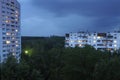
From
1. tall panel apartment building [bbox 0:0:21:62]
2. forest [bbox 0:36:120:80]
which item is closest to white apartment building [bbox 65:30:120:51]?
tall panel apartment building [bbox 0:0:21:62]

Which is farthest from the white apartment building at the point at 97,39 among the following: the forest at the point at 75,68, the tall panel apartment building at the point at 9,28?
the forest at the point at 75,68

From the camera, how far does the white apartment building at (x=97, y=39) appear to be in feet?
259

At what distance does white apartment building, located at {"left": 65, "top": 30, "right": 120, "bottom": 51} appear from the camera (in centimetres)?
7900

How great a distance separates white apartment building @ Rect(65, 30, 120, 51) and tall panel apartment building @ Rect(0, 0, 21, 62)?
19041 mm

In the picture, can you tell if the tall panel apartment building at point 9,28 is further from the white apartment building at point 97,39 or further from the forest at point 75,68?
the forest at point 75,68

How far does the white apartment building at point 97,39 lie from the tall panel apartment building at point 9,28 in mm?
19041

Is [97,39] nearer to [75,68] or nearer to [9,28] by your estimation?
[9,28]

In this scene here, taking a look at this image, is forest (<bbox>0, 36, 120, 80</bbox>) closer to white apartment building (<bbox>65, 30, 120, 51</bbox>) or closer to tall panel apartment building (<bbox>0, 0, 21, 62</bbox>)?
tall panel apartment building (<bbox>0, 0, 21, 62</bbox>)

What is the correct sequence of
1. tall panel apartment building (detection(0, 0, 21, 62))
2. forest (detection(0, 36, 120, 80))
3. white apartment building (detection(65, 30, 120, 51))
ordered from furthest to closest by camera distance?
white apartment building (detection(65, 30, 120, 51))
tall panel apartment building (detection(0, 0, 21, 62))
forest (detection(0, 36, 120, 80))

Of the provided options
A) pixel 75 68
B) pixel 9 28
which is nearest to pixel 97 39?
pixel 9 28

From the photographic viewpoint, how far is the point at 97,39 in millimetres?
80625

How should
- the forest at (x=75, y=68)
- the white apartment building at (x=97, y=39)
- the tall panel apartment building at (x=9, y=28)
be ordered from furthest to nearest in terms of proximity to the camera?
1. the white apartment building at (x=97, y=39)
2. the tall panel apartment building at (x=9, y=28)
3. the forest at (x=75, y=68)

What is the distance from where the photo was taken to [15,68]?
1041 inches

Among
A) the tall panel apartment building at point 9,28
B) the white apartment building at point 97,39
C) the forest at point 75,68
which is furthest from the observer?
the white apartment building at point 97,39
